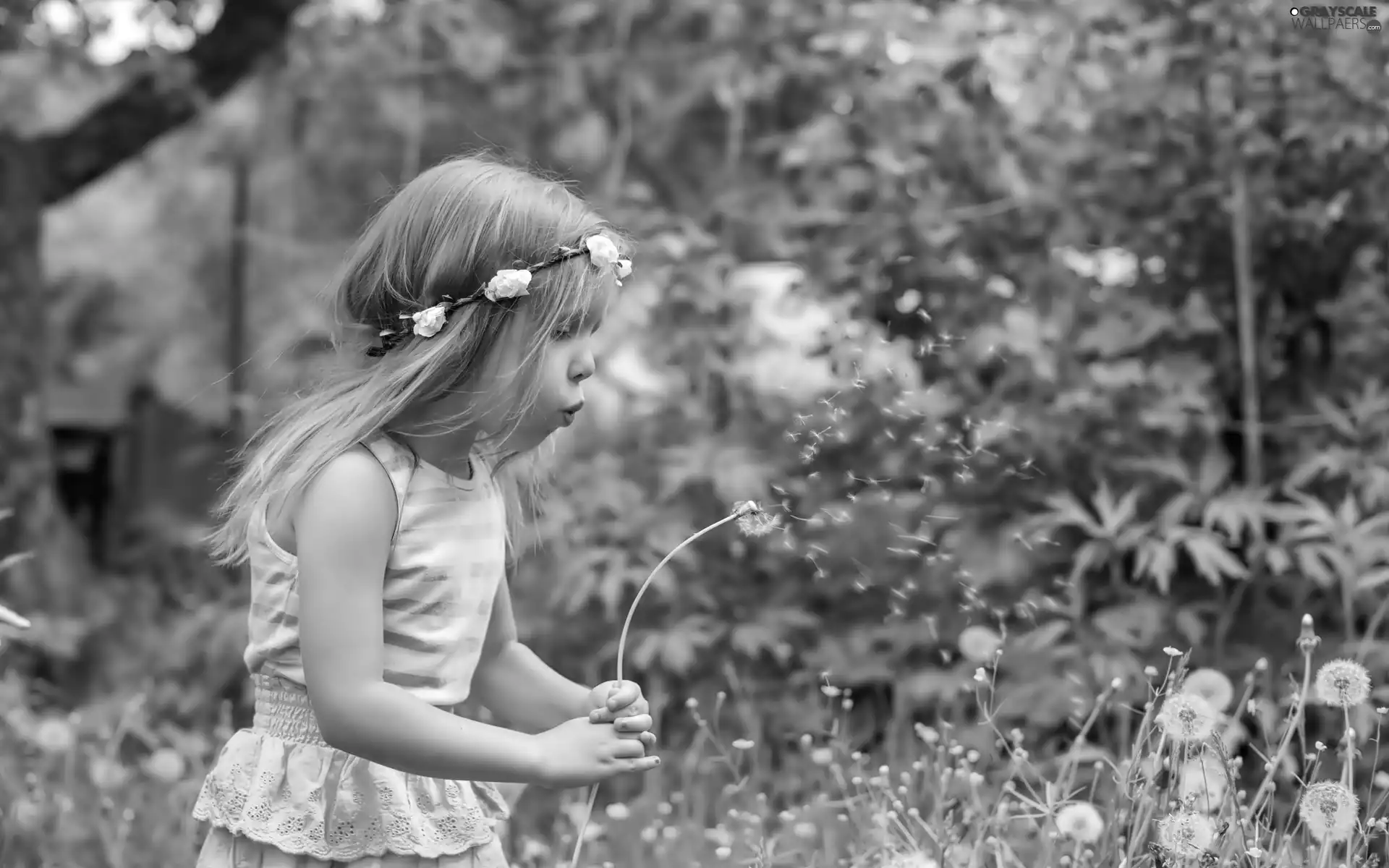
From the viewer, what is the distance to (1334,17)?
282 cm

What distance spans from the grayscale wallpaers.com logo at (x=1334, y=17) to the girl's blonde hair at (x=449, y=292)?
1909mm

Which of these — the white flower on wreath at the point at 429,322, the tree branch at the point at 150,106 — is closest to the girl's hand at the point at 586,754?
the white flower on wreath at the point at 429,322

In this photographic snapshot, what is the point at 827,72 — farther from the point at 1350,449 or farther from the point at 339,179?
the point at 339,179

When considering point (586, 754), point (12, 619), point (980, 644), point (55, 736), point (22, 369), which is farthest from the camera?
point (22, 369)

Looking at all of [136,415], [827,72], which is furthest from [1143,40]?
[136,415]

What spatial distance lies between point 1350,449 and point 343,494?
2120mm

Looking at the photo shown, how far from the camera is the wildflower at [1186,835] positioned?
4.97ft

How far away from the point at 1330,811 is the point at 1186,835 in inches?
6.5

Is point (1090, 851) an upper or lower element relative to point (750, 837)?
upper

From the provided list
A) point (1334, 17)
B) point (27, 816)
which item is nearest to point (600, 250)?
point (27, 816)

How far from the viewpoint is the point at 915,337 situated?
10.1 ft

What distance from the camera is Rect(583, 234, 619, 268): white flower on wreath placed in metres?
1.59

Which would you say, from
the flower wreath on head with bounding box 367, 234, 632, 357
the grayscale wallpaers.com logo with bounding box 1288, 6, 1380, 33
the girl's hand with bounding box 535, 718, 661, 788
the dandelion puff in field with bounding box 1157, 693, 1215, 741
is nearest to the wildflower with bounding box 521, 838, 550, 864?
the girl's hand with bounding box 535, 718, 661, 788

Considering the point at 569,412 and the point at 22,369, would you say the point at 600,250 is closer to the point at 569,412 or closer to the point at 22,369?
the point at 569,412
